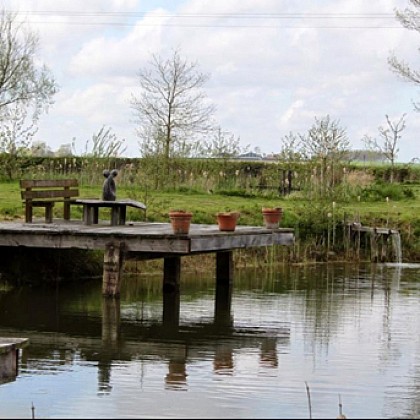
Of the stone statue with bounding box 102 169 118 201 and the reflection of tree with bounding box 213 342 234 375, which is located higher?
the stone statue with bounding box 102 169 118 201

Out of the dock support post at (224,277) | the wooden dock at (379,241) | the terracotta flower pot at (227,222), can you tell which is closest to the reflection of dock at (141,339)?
the terracotta flower pot at (227,222)

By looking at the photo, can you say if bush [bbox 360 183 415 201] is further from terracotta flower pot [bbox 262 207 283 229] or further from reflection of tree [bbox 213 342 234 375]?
reflection of tree [bbox 213 342 234 375]

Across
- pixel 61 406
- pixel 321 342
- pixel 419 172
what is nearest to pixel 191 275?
pixel 321 342

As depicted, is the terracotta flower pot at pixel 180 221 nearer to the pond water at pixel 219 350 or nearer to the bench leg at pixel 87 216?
the pond water at pixel 219 350

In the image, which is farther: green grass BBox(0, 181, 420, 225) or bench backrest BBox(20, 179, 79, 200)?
green grass BBox(0, 181, 420, 225)

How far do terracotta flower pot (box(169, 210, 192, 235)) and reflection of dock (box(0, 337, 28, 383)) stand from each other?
240 inches

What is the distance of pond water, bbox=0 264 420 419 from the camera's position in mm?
11838

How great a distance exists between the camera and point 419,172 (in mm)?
43844

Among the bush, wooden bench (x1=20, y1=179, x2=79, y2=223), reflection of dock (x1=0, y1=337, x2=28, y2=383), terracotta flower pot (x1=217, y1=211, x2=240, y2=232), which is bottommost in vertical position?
reflection of dock (x1=0, y1=337, x2=28, y2=383)

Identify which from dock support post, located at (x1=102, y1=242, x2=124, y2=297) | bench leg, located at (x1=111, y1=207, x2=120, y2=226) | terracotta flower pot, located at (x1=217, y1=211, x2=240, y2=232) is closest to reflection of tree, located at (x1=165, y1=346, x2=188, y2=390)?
dock support post, located at (x1=102, y1=242, x2=124, y2=297)

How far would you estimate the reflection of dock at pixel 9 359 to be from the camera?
41.3 feet

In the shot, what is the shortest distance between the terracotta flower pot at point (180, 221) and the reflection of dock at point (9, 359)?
6.10m

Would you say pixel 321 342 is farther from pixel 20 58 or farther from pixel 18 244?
pixel 20 58

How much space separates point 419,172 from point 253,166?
23.0ft
